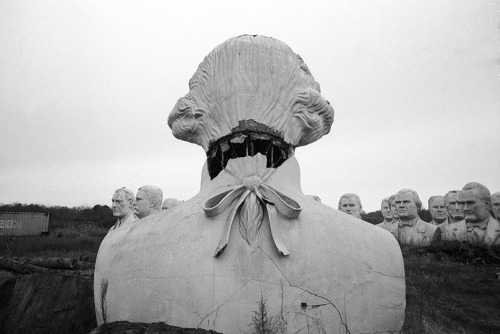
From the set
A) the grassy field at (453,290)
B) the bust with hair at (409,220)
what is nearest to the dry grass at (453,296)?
the grassy field at (453,290)

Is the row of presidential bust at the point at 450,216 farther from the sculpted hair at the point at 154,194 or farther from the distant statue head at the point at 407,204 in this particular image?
the sculpted hair at the point at 154,194

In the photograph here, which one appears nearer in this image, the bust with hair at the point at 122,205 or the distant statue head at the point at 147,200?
the distant statue head at the point at 147,200

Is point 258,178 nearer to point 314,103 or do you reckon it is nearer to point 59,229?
point 314,103

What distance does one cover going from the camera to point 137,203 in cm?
1038

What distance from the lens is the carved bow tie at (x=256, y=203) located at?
2.31 meters

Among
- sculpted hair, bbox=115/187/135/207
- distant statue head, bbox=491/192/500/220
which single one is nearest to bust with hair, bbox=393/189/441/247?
distant statue head, bbox=491/192/500/220

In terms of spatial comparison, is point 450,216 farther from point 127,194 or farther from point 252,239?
point 252,239

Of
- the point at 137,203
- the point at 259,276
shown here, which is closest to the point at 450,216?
Result: the point at 137,203

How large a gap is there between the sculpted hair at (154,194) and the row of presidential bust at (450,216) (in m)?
5.48

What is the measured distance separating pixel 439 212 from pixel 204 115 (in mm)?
12610

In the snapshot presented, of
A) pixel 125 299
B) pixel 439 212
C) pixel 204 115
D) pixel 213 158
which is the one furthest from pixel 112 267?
pixel 439 212

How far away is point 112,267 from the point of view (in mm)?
2482

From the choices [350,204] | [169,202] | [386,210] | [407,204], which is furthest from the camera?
[386,210]

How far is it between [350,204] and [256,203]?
11.0m
